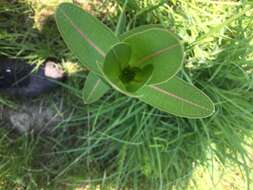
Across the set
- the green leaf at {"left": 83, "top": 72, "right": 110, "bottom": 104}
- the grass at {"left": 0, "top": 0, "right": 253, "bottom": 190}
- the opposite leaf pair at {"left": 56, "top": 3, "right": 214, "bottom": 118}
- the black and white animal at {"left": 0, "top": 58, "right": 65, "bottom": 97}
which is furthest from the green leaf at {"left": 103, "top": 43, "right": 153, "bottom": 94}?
the black and white animal at {"left": 0, "top": 58, "right": 65, "bottom": 97}

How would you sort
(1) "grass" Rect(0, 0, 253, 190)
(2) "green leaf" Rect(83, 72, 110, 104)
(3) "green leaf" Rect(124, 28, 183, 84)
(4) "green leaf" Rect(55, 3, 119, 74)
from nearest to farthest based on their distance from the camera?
(3) "green leaf" Rect(124, 28, 183, 84), (4) "green leaf" Rect(55, 3, 119, 74), (2) "green leaf" Rect(83, 72, 110, 104), (1) "grass" Rect(0, 0, 253, 190)

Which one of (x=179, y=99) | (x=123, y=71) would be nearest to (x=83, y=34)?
(x=123, y=71)

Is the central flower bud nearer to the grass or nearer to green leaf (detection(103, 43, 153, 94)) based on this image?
green leaf (detection(103, 43, 153, 94))

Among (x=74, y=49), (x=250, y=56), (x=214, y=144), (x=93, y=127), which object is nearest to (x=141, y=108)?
(x=93, y=127)

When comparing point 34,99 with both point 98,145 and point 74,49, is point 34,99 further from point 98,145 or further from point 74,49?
point 74,49

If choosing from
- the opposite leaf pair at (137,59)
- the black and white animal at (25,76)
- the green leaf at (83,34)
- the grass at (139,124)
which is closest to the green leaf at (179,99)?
the opposite leaf pair at (137,59)
